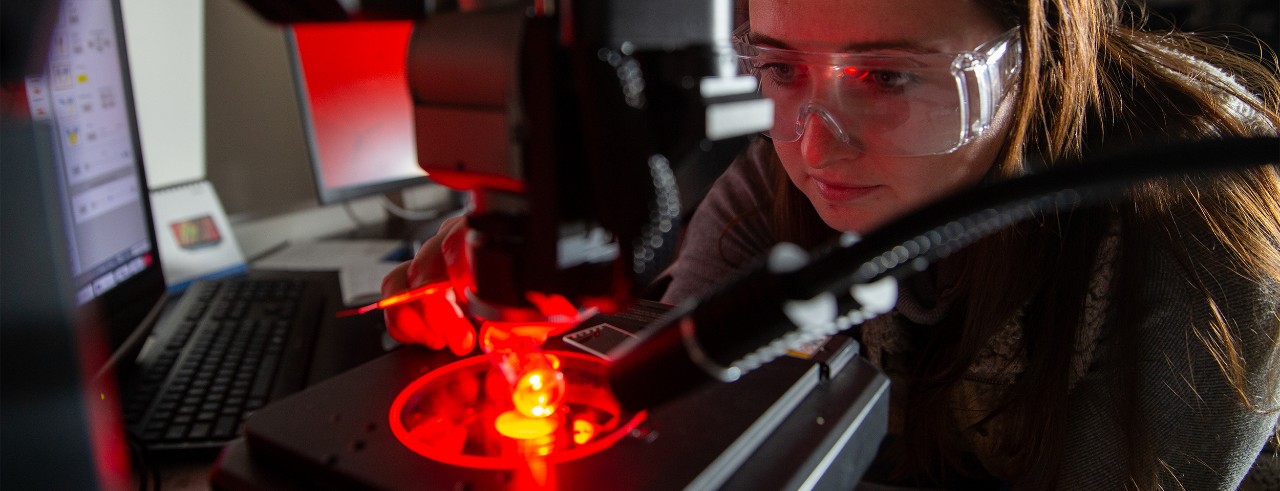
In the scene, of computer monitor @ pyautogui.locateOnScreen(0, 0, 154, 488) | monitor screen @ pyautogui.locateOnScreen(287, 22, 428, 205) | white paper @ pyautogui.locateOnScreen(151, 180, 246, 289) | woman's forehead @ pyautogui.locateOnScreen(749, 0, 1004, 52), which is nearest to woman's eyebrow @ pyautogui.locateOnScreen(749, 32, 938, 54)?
woman's forehead @ pyautogui.locateOnScreen(749, 0, 1004, 52)

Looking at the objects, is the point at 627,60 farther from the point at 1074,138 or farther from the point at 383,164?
the point at 383,164

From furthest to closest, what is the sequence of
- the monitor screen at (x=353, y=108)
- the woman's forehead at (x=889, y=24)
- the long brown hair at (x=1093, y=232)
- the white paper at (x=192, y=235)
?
the monitor screen at (x=353, y=108) < the white paper at (x=192, y=235) < the long brown hair at (x=1093, y=232) < the woman's forehead at (x=889, y=24)

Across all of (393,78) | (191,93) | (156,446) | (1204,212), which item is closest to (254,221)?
(191,93)

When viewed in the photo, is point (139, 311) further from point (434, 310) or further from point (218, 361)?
point (434, 310)

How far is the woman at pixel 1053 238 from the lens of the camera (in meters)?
0.83

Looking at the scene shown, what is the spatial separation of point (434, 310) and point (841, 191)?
19.9 inches

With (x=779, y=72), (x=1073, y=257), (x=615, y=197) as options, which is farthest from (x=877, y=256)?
(x=1073, y=257)

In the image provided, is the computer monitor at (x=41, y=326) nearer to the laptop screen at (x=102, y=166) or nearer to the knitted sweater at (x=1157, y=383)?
the laptop screen at (x=102, y=166)

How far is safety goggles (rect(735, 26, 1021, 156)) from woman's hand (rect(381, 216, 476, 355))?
0.37 meters

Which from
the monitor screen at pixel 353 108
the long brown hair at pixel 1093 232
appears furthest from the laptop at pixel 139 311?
the long brown hair at pixel 1093 232

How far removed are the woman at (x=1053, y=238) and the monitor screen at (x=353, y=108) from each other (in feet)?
2.93

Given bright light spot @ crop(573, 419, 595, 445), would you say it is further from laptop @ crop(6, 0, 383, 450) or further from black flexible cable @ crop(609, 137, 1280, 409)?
laptop @ crop(6, 0, 383, 450)

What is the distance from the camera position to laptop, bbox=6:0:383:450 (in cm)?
83

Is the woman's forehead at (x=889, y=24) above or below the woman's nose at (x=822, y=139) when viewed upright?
above
